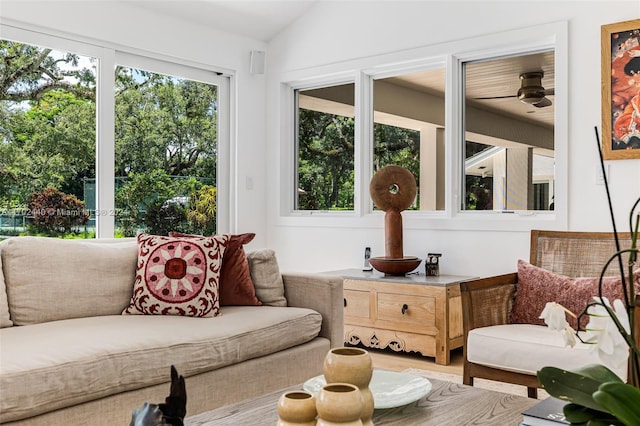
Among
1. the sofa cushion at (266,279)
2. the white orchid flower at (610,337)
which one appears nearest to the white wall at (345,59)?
the sofa cushion at (266,279)

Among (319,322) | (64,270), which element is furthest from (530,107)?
(64,270)

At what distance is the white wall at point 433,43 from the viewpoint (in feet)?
11.9

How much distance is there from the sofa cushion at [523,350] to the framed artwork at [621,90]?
1480 mm

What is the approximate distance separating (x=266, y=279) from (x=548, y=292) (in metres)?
1.32

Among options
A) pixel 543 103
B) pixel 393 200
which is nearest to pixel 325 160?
pixel 393 200

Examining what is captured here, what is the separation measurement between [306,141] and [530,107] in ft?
6.29

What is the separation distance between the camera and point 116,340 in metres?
2.14

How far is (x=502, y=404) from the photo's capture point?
64.1 inches

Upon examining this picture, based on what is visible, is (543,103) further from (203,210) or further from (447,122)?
(203,210)

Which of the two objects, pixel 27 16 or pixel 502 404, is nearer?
pixel 502 404

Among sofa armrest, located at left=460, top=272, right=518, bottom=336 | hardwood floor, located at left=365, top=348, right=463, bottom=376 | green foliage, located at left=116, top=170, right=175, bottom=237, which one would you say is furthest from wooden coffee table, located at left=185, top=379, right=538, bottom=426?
green foliage, located at left=116, top=170, right=175, bottom=237

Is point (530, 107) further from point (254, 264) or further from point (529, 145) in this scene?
point (254, 264)

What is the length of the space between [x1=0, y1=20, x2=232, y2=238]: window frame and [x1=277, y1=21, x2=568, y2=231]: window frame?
1.69ft

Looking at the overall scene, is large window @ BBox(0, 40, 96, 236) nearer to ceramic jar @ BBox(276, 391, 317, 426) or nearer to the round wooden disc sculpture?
the round wooden disc sculpture
